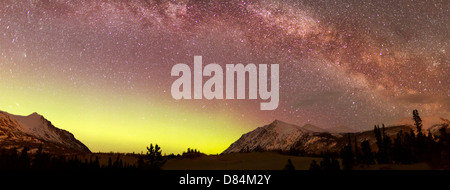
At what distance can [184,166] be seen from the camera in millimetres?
69438

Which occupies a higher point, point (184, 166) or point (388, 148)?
point (388, 148)

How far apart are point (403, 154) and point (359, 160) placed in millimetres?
6791

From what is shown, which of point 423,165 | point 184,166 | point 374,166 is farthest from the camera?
point 184,166
